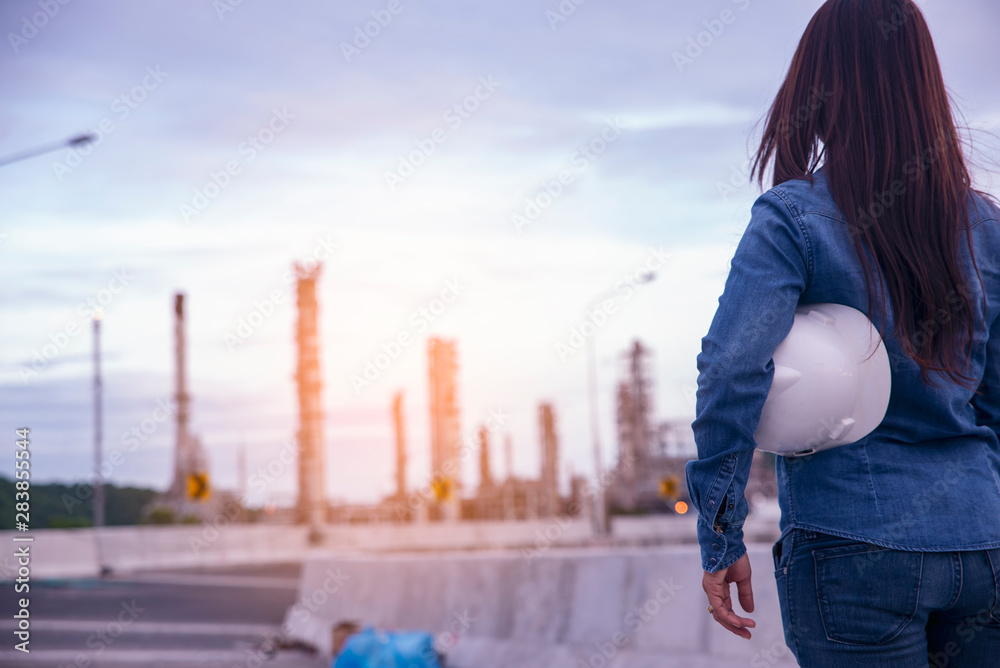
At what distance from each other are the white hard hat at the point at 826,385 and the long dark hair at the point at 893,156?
8cm

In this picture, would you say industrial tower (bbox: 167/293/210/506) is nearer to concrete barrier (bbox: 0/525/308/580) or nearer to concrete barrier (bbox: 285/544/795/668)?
concrete barrier (bbox: 0/525/308/580)

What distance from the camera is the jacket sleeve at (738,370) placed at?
2105 millimetres

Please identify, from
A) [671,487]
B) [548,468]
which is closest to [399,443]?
[548,468]

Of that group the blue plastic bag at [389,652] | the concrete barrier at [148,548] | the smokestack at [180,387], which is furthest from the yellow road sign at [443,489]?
the blue plastic bag at [389,652]

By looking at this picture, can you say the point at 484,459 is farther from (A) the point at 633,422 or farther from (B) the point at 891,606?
(B) the point at 891,606

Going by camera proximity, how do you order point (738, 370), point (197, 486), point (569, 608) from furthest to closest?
point (197, 486)
point (569, 608)
point (738, 370)

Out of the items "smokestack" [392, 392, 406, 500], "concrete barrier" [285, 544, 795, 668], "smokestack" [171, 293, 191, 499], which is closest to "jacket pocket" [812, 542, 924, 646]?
"concrete barrier" [285, 544, 795, 668]

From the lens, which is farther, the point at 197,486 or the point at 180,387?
the point at 180,387

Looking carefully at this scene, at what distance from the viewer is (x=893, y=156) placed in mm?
2227

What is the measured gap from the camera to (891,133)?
224 centimetres

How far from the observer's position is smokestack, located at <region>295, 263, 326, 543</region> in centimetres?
4850

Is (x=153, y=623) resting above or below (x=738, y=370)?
below

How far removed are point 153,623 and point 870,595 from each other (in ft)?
43.1

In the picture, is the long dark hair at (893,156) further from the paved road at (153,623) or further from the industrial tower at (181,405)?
the industrial tower at (181,405)
